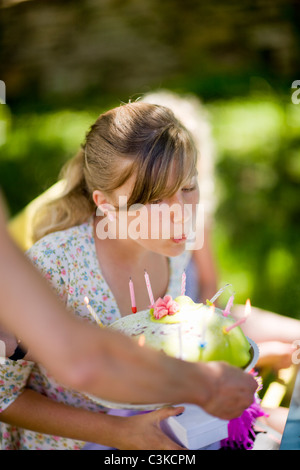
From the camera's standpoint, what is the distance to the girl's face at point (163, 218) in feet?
4.12

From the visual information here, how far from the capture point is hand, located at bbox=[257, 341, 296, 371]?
1.56 meters

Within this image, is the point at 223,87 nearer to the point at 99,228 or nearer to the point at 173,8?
the point at 173,8


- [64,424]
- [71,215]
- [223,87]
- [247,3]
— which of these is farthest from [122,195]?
[247,3]

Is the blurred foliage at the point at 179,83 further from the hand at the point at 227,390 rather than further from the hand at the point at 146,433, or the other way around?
the hand at the point at 227,390

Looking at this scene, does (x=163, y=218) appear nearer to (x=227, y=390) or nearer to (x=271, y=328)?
(x=227, y=390)

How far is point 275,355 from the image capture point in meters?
1.58

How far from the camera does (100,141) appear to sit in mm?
1335

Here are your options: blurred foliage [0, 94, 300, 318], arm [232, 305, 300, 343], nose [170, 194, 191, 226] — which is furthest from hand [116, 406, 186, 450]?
blurred foliage [0, 94, 300, 318]

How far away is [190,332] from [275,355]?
0.67 metres

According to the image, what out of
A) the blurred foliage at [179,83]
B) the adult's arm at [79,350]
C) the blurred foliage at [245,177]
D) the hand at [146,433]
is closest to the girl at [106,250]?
the hand at [146,433]

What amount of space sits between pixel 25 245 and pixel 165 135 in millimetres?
725

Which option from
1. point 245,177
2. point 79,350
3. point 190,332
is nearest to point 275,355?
point 190,332

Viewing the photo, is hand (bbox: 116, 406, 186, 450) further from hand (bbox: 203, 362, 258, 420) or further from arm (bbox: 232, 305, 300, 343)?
arm (bbox: 232, 305, 300, 343)
